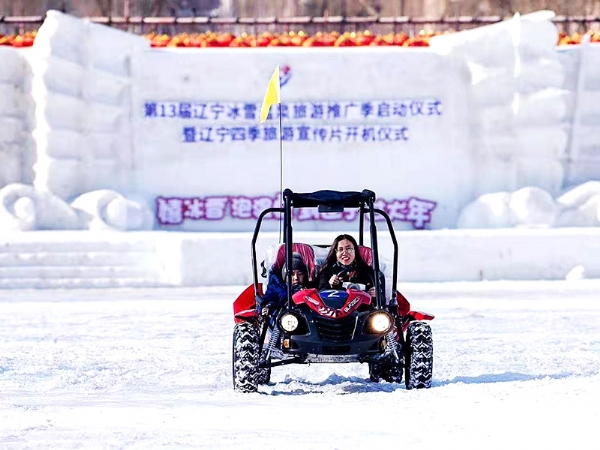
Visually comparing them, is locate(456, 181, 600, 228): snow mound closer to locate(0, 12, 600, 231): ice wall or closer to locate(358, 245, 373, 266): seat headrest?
locate(0, 12, 600, 231): ice wall

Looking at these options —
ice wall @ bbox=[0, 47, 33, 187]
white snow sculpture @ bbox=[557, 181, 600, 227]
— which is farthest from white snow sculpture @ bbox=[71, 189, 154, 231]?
white snow sculpture @ bbox=[557, 181, 600, 227]

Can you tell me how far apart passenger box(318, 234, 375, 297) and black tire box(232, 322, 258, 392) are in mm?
686

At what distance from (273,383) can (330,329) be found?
3.62ft

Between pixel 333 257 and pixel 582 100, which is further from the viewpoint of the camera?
pixel 582 100

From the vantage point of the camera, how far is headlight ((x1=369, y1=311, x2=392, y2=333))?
7562 millimetres

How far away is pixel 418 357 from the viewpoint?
25.6 ft

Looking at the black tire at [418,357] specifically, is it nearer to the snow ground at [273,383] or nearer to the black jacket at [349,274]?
the snow ground at [273,383]

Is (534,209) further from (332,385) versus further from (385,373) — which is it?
(332,385)

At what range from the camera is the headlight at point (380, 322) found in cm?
756

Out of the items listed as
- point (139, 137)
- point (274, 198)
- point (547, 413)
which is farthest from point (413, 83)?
point (547, 413)

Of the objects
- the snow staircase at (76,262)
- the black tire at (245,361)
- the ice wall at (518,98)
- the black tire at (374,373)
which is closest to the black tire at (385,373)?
the black tire at (374,373)

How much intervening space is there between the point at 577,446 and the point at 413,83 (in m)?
14.4

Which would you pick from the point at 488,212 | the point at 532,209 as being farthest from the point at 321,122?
the point at 532,209

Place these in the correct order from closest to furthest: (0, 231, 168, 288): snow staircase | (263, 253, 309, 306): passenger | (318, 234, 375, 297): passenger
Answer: (263, 253, 309, 306): passenger → (318, 234, 375, 297): passenger → (0, 231, 168, 288): snow staircase
